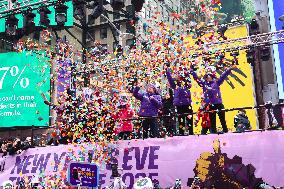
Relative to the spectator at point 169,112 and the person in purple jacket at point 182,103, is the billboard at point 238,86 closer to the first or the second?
the spectator at point 169,112

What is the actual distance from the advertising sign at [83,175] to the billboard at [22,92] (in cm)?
1545

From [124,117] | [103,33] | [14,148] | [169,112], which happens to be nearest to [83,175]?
[124,117]

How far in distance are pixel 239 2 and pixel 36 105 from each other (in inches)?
1251

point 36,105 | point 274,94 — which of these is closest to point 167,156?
point 274,94

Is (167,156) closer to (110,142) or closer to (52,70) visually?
(110,142)

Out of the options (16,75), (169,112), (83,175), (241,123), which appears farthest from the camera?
(16,75)

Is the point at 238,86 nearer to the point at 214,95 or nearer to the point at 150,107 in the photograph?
the point at 214,95

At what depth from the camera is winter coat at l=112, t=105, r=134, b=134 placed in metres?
11.9

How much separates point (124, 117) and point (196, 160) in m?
2.75

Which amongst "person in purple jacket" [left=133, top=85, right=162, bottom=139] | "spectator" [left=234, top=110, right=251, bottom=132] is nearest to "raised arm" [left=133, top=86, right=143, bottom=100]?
"person in purple jacket" [left=133, top=85, right=162, bottom=139]

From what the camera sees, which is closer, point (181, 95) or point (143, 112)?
point (181, 95)

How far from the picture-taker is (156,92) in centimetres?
1160

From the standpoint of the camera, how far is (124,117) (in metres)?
12.0

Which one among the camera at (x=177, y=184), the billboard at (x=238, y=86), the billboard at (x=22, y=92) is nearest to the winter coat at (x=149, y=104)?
the camera at (x=177, y=184)
